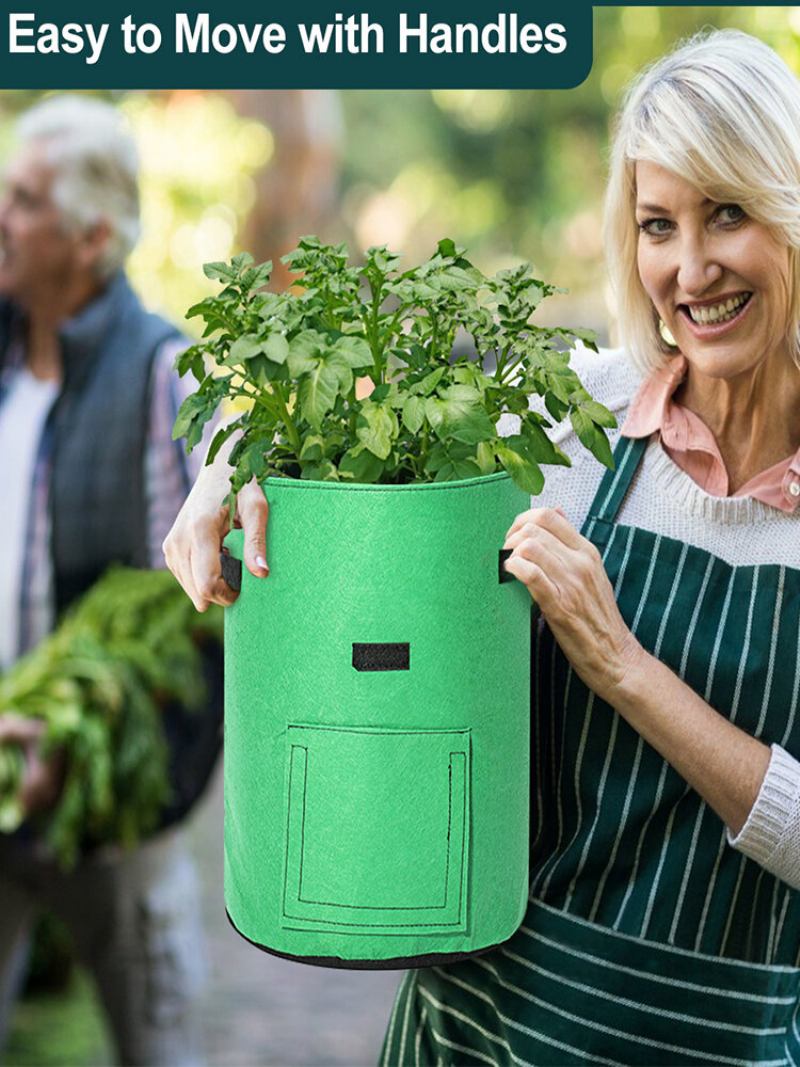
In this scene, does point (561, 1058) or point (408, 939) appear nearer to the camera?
point (408, 939)

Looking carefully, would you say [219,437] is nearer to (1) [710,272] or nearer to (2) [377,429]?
(2) [377,429]

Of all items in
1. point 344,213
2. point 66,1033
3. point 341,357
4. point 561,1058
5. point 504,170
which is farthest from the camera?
point 344,213

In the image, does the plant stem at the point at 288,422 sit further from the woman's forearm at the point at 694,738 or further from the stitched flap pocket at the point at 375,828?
the woman's forearm at the point at 694,738

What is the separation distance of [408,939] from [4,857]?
7.56 ft

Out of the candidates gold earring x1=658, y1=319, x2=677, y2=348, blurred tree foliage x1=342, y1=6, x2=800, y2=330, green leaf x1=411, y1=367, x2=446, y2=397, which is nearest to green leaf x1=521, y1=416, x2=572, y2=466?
green leaf x1=411, y1=367, x2=446, y2=397

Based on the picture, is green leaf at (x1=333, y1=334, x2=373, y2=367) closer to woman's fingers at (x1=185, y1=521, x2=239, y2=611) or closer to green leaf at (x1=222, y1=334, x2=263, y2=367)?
green leaf at (x1=222, y1=334, x2=263, y2=367)

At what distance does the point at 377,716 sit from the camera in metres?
1.41

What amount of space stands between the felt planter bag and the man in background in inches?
79.2

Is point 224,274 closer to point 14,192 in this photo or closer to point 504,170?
point 14,192

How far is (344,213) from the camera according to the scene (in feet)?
60.1

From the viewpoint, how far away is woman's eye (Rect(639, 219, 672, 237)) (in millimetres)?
1688

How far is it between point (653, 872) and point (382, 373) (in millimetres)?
656

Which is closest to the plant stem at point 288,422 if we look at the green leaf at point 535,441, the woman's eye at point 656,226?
the green leaf at point 535,441

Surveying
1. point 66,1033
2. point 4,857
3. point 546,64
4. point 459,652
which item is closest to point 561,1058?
point 459,652
